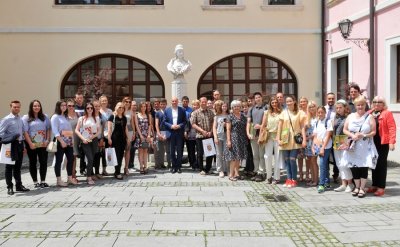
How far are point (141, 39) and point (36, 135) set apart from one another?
8.87 metres

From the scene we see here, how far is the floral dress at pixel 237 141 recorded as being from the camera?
901cm

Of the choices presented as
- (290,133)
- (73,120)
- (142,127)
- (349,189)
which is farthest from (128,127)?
(349,189)

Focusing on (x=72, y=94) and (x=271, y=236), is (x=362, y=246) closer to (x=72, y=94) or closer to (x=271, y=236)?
(x=271, y=236)

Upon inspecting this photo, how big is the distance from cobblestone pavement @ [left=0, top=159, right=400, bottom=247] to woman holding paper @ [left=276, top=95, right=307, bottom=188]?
1.16ft

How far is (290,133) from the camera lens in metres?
8.24

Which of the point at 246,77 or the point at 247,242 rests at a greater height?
the point at 246,77

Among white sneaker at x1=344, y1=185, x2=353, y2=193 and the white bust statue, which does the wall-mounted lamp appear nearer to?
the white bust statue

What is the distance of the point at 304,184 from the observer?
338 inches

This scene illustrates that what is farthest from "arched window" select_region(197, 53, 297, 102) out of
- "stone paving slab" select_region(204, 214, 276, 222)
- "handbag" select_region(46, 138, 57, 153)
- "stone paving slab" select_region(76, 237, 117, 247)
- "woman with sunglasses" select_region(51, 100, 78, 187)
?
"stone paving slab" select_region(76, 237, 117, 247)

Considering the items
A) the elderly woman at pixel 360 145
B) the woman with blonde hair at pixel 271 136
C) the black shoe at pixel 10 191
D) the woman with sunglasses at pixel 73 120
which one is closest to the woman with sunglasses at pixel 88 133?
the woman with sunglasses at pixel 73 120

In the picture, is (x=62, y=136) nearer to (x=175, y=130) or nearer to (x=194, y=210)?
(x=175, y=130)

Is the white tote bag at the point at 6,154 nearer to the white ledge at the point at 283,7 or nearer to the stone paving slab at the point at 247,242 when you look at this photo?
the stone paving slab at the point at 247,242

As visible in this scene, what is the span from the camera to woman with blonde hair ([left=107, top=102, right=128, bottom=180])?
30.0 feet

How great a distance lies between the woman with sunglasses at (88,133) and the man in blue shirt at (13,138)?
1091 millimetres
